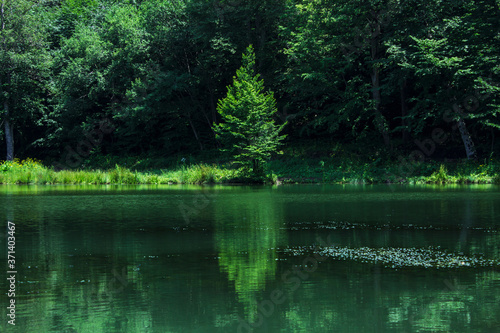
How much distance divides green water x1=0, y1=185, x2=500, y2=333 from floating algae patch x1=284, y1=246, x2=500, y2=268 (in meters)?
0.17

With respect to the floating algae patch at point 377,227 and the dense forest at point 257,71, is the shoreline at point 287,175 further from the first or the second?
the floating algae patch at point 377,227

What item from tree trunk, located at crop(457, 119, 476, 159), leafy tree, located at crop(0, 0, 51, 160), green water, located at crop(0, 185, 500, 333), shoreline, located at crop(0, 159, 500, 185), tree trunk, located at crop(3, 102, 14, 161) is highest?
leafy tree, located at crop(0, 0, 51, 160)

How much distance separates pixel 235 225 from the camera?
14.7 m

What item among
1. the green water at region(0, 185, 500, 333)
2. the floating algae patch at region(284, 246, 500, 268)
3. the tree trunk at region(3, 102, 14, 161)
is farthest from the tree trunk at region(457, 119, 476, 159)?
the tree trunk at region(3, 102, 14, 161)

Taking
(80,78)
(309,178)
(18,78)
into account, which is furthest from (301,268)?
(18,78)

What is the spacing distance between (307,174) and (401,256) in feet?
87.1

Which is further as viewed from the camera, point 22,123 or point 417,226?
point 22,123

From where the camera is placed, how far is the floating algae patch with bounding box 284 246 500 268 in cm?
926

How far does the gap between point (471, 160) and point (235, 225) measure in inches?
929

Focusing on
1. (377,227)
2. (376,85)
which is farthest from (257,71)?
(377,227)

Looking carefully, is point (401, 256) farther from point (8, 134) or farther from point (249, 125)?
point (8, 134)

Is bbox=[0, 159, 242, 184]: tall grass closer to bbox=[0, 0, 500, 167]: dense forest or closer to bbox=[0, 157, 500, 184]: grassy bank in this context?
bbox=[0, 157, 500, 184]: grassy bank

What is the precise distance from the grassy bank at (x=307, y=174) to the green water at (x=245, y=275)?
52.0ft

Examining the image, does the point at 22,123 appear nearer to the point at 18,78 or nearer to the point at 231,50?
the point at 18,78
